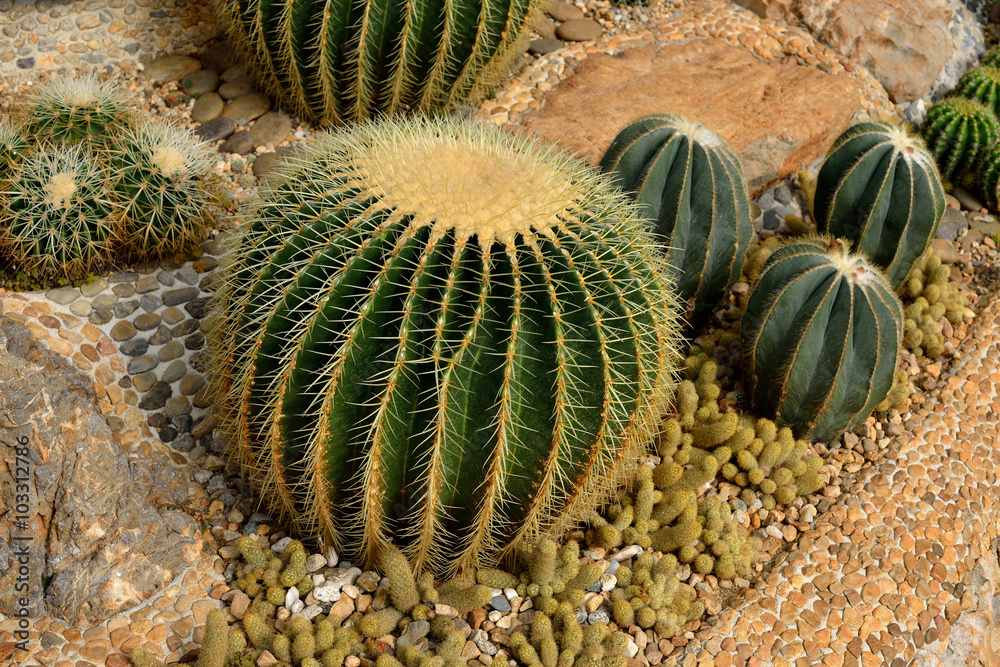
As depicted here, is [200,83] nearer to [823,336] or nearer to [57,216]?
[57,216]

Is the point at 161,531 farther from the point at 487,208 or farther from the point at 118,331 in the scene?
the point at 487,208

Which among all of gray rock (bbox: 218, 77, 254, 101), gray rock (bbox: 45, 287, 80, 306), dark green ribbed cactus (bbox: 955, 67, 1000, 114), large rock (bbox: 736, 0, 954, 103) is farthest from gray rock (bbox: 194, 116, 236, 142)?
dark green ribbed cactus (bbox: 955, 67, 1000, 114)

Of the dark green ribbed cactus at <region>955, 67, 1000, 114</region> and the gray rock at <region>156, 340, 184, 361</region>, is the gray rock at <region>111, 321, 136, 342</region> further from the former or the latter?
the dark green ribbed cactus at <region>955, 67, 1000, 114</region>

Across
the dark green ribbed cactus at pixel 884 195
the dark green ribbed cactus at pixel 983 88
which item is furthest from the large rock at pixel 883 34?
the dark green ribbed cactus at pixel 884 195

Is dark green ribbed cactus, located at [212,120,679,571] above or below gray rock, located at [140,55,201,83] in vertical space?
above

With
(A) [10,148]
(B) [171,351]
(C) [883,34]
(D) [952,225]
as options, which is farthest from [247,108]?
(C) [883,34]
